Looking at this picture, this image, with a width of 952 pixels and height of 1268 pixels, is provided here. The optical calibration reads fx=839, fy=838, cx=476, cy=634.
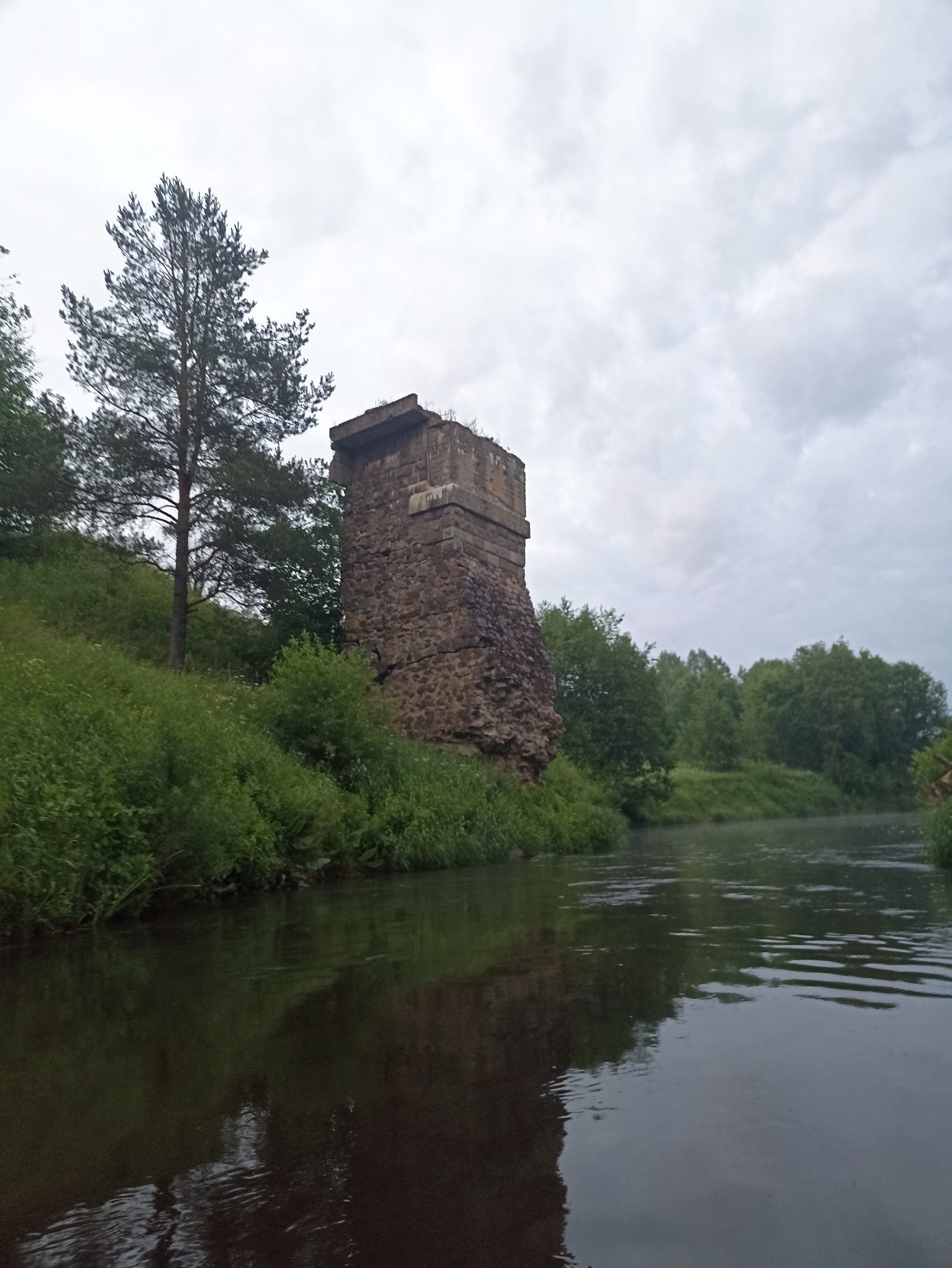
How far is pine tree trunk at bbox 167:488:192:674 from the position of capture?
14.6 metres

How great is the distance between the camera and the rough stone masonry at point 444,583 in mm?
15227

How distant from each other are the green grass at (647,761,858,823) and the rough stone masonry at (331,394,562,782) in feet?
57.1

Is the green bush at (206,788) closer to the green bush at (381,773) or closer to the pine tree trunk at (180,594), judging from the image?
the green bush at (381,773)

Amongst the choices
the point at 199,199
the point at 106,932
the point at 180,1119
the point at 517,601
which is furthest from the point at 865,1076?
the point at 199,199

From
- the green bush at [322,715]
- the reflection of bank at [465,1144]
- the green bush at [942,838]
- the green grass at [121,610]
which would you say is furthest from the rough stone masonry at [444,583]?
the reflection of bank at [465,1144]

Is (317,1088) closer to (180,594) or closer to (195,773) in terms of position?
(195,773)

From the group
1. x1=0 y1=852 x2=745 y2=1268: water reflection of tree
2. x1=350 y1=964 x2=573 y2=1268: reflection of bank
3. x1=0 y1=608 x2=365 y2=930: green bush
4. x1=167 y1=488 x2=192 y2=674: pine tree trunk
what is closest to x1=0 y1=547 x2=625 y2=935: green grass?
x1=0 y1=608 x2=365 y2=930: green bush

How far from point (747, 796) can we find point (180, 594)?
114 ft

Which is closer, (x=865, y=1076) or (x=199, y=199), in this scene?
(x=865, y=1076)

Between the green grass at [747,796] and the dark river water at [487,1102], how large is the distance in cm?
2833

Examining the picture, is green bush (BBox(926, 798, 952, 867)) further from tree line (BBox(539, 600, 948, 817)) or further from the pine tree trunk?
tree line (BBox(539, 600, 948, 817))

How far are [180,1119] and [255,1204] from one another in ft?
2.05

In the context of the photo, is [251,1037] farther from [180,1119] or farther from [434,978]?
[434,978]

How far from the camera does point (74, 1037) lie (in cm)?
314
